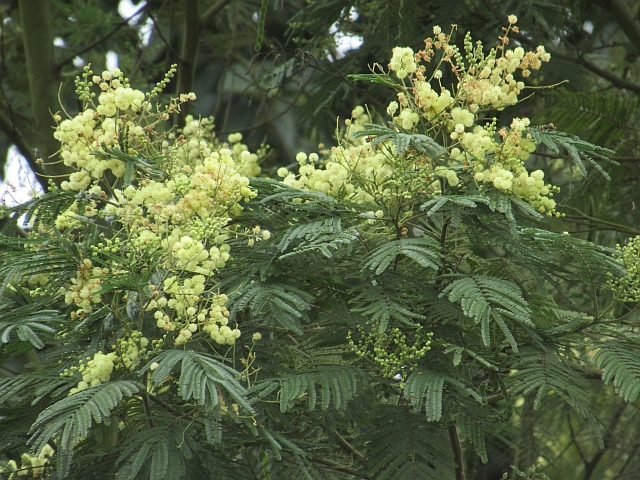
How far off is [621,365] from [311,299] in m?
0.82

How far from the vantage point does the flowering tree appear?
196 centimetres

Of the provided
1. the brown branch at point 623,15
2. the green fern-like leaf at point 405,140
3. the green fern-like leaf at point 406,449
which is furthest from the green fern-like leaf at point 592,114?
the green fern-like leaf at point 406,449

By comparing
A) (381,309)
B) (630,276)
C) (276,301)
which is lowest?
(630,276)

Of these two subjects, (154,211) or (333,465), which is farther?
(333,465)

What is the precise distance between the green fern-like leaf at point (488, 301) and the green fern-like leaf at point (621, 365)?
1.01 ft

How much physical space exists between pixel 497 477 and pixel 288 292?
256 cm

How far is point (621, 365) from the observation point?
2088mm

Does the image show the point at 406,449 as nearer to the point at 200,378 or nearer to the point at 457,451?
the point at 457,451

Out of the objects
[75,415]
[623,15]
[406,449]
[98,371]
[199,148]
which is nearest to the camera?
[75,415]

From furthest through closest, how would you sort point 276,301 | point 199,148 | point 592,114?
point 592,114 < point 199,148 < point 276,301

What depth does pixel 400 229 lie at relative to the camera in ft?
7.09

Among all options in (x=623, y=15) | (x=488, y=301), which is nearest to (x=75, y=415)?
(x=488, y=301)

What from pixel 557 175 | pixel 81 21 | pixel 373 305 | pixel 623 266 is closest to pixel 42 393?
pixel 373 305

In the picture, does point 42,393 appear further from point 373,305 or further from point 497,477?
point 497,477
